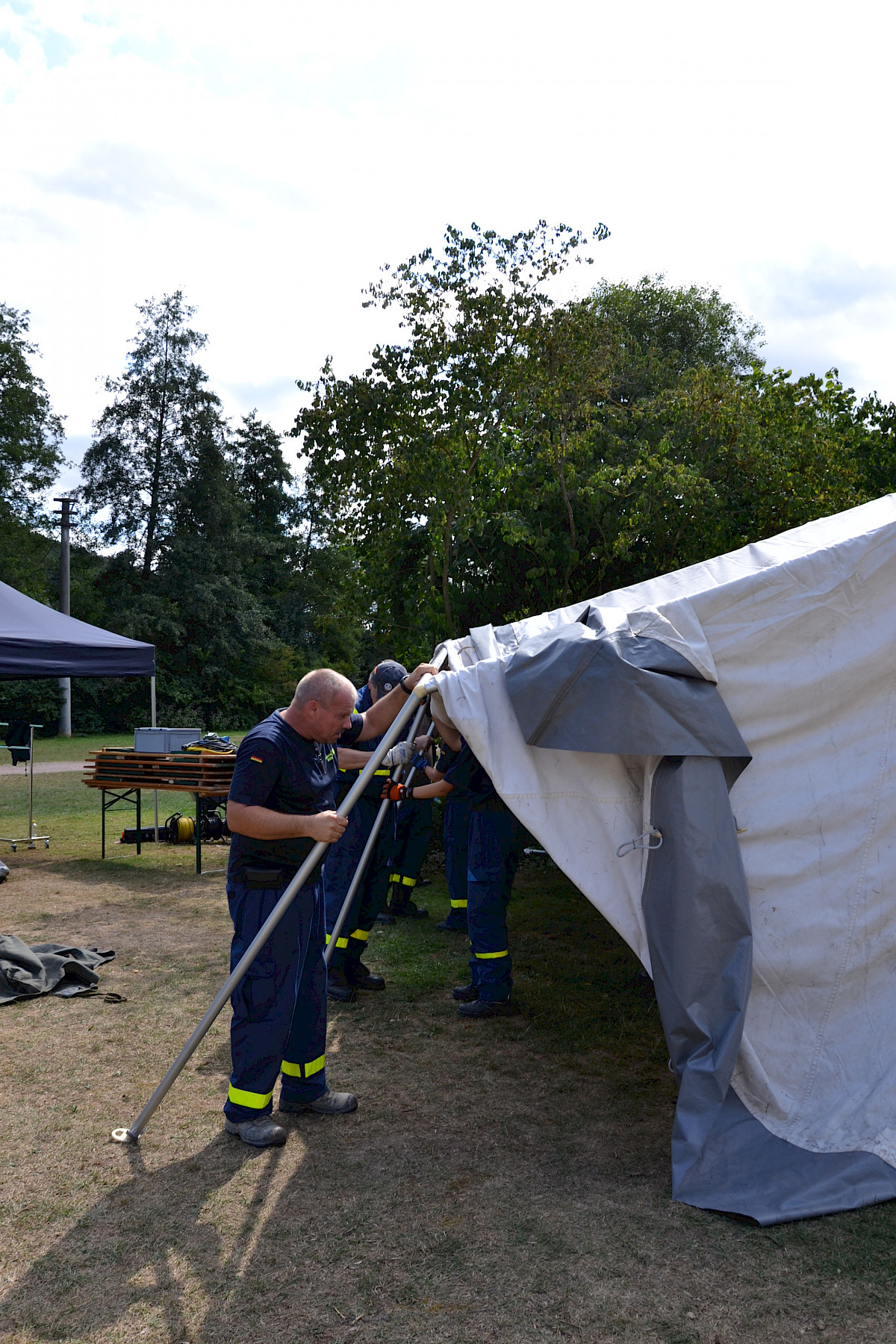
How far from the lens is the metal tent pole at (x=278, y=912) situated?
362 centimetres

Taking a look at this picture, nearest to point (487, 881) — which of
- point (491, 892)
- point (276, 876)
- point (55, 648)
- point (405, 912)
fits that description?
point (491, 892)

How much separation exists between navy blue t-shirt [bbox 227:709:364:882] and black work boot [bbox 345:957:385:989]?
2064 millimetres

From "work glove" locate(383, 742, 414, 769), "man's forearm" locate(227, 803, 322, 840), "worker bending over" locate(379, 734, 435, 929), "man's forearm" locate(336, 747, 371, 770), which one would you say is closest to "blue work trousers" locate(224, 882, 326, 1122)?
"man's forearm" locate(227, 803, 322, 840)

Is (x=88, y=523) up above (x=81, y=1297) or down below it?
above

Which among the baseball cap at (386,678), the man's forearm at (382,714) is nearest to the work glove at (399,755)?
the man's forearm at (382,714)

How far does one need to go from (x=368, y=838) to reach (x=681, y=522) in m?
6.45

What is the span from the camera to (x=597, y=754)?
3.61 meters

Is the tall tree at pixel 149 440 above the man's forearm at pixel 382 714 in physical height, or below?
above

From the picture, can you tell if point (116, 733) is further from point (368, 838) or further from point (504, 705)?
point (504, 705)

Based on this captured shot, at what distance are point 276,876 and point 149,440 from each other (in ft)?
118

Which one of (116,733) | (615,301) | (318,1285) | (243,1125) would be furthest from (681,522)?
(116,733)

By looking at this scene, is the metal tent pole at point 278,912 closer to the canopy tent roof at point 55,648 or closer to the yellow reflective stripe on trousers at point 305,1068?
the yellow reflective stripe on trousers at point 305,1068

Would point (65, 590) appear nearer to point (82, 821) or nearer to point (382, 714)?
point (82, 821)

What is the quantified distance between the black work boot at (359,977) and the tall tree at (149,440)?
3283 centimetres
